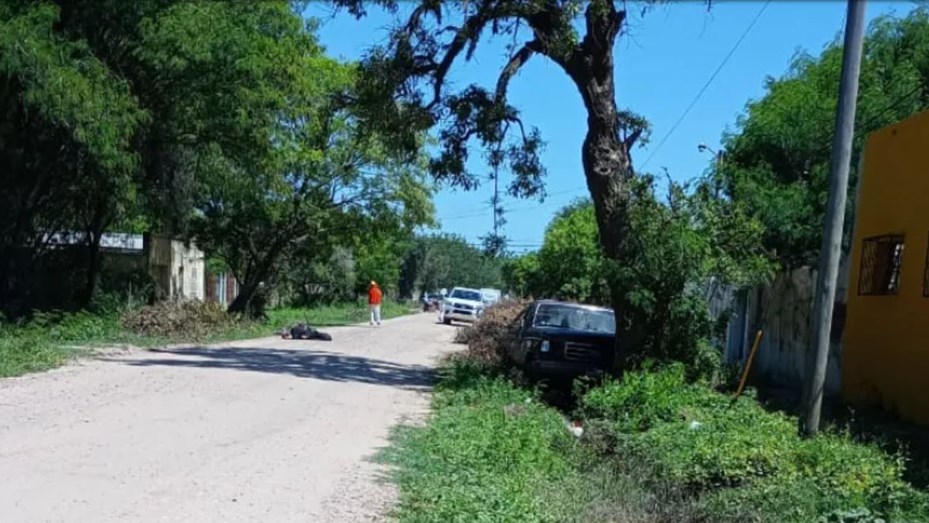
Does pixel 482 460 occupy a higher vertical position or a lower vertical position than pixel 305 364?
higher

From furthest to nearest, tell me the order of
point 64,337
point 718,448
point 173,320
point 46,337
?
1. point 173,320
2. point 64,337
3. point 46,337
4. point 718,448

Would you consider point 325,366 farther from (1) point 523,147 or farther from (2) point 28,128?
(2) point 28,128

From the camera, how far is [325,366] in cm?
1948

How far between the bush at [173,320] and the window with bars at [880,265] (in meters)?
16.7

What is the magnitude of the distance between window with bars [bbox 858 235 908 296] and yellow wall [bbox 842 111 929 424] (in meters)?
0.14

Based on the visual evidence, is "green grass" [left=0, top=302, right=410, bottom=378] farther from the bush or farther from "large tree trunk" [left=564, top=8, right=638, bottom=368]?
"large tree trunk" [left=564, top=8, right=638, bottom=368]

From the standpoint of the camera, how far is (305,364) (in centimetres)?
1967

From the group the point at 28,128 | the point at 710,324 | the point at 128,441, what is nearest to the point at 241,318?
the point at 28,128

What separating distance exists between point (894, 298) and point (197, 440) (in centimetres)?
994

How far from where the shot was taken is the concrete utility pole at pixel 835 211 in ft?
33.2

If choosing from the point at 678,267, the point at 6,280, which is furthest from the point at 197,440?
the point at 6,280

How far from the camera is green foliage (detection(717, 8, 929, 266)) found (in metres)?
20.9

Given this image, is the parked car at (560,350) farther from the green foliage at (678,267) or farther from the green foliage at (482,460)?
the green foliage at (482,460)

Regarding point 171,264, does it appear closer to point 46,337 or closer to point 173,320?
point 173,320
